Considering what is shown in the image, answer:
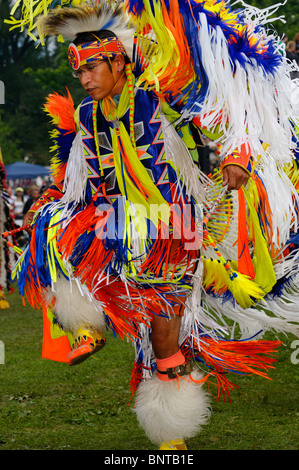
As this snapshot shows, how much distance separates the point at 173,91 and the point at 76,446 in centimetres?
172

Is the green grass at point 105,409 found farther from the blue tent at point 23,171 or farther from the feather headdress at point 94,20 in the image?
the blue tent at point 23,171

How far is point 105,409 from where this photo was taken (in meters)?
4.12

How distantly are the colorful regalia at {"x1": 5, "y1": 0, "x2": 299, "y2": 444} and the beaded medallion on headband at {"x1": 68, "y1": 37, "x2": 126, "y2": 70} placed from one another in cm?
5

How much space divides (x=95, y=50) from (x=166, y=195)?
666mm

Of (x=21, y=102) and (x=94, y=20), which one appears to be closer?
(x=94, y=20)

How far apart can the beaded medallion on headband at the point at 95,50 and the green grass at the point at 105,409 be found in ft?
5.81

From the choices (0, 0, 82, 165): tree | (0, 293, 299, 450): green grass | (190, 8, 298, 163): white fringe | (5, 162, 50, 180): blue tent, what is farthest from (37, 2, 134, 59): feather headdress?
(0, 0, 82, 165): tree

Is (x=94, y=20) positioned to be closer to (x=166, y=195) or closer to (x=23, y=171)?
(x=166, y=195)

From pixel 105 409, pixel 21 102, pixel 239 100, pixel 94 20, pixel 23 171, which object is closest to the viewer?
pixel 239 100

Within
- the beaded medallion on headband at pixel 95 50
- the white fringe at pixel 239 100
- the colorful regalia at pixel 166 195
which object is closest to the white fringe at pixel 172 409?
the colorful regalia at pixel 166 195

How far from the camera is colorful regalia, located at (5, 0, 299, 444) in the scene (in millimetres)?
2887

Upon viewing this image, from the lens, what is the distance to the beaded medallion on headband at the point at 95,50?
2.98 m

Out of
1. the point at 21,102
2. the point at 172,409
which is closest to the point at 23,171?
the point at 21,102

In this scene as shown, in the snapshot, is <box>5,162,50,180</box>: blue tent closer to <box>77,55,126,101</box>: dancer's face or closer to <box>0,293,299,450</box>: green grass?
<box>0,293,299,450</box>: green grass
